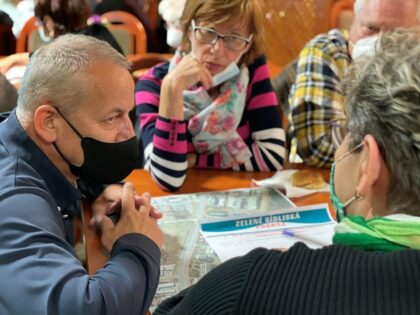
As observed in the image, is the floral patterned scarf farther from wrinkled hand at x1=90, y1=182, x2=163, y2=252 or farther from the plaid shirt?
wrinkled hand at x1=90, y1=182, x2=163, y2=252

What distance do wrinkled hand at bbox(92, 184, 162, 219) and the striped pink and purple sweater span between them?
0.32 m

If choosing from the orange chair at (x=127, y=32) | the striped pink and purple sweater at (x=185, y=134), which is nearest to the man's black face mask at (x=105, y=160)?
the striped pink and purple sweater at (x=185, y=134)

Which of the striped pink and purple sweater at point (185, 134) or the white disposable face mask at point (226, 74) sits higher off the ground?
the white disposable face mask at point (226, 74)

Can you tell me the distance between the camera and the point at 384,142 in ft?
2.99

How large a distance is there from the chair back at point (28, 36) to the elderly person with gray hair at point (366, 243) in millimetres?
2474

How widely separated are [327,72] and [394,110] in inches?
46.4

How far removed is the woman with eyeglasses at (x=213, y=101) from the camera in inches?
66.3

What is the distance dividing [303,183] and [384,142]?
791 mm

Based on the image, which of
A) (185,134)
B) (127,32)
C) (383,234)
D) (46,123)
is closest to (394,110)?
(383,234)

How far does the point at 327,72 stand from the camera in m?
2.02

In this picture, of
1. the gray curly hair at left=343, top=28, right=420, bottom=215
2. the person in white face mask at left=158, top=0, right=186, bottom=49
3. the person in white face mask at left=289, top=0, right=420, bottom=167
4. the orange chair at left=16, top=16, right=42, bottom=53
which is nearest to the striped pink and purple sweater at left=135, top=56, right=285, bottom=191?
the person in white face mask at left=289, top=0, right=420, bottom=167

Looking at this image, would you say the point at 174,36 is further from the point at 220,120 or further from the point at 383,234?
the point at 383,234

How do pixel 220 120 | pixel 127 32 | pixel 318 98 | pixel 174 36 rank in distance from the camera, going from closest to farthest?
1. pixel 220 120
2. pixel 318 98
3. pixel 174 36
4. pixel 127 32

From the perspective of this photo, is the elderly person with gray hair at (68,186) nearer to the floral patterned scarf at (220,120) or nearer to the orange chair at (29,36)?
the floral patterned scarf at (220,120)
